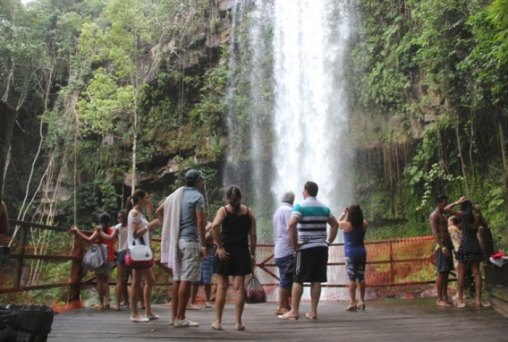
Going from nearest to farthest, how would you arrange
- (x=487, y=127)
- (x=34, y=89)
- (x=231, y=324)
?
1. (x=231, y=324)
2. (x=487, y=127)
3. (x=34, y=89)

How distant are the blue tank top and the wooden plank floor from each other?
827mm

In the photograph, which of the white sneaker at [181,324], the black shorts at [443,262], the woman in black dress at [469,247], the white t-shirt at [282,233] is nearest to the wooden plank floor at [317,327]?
the white sneaker at [181,324]

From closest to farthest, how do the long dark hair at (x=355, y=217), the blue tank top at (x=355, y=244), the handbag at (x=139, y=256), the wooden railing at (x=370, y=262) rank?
the handbag at (x=139, y=256) < the blue tank top at (x=355, y=244) < the long dark hair at (x=355, y=217) < the wooden railing at (x=370, y=262)

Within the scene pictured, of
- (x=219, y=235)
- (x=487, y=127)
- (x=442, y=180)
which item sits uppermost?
(x=487, y=127)

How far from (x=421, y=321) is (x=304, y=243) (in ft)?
5.33

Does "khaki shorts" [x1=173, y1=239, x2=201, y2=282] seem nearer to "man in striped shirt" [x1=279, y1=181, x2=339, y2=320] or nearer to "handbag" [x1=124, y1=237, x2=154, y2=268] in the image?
"handbag" [x1=124, y1=237, x2=154, y2=268]

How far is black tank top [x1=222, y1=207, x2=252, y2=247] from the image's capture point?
543 cm

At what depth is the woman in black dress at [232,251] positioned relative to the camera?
5.34 metres

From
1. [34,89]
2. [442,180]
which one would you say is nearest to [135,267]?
[442,180]

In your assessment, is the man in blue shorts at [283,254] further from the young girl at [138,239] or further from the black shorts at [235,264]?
the young girl at [138,239]

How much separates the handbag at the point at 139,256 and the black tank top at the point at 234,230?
3.71 feet

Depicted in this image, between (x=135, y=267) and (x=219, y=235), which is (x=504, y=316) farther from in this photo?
(x=135, y=267)

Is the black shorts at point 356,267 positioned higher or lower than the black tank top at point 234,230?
lower

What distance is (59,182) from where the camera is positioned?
2311cm
